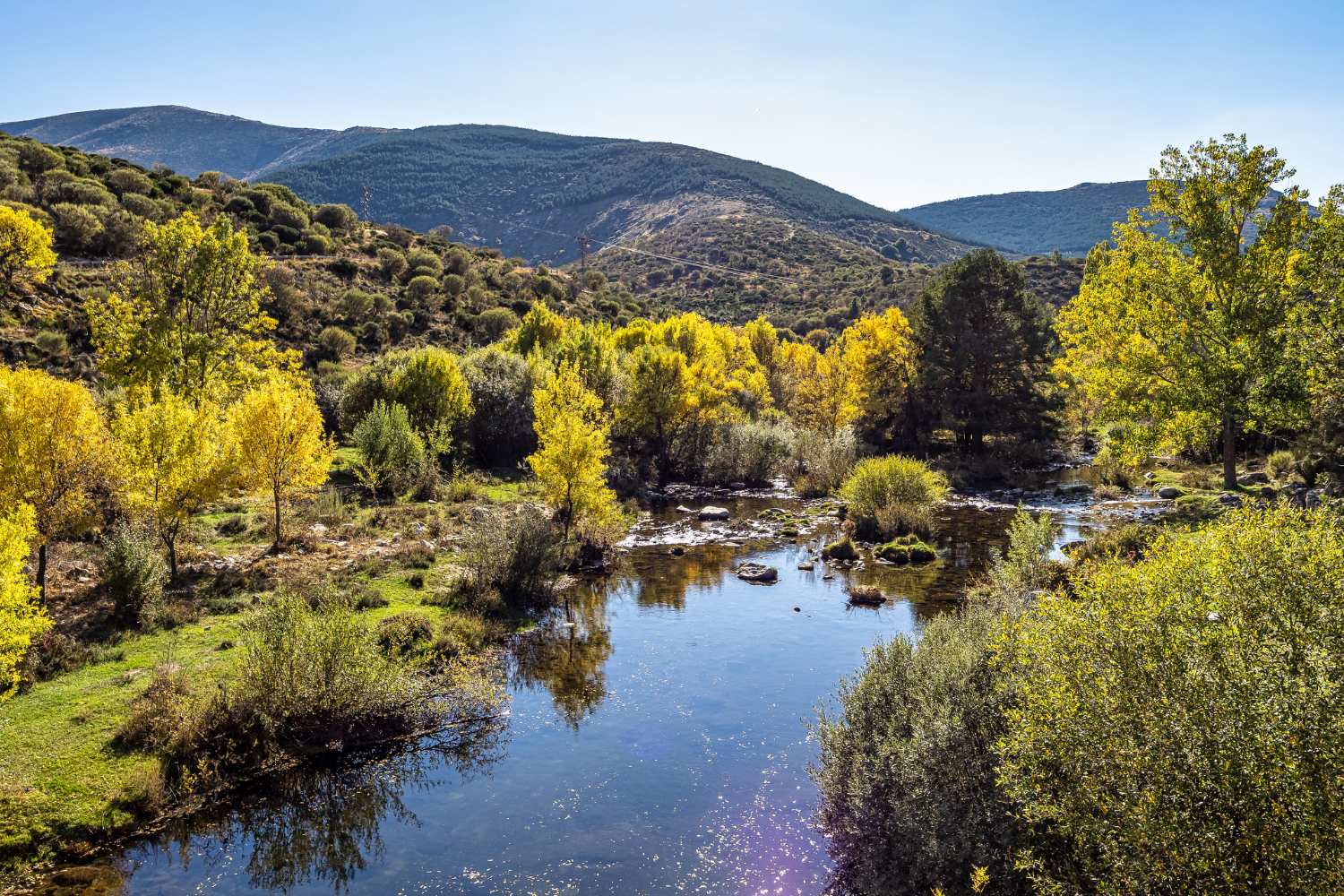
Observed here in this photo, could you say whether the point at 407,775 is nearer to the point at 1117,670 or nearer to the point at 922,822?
the point at 922,822

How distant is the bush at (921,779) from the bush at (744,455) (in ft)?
104

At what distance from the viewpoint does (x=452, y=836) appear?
12.3 meters

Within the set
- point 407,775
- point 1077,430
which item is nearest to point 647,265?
point 1077,430

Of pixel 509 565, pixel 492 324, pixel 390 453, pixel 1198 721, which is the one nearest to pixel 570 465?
pixel 509 565

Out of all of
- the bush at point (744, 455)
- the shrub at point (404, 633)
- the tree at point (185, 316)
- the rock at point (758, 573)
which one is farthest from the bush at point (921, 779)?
the bush at point (744, 455)

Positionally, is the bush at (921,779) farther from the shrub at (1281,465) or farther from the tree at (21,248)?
the tree at (21,248)

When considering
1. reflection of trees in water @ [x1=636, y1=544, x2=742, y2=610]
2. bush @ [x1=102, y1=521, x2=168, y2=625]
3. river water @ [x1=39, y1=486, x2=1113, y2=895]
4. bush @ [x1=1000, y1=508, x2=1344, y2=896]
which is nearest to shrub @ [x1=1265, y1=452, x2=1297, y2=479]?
river water @ [x1=39, y1=486, x2=1113, y2=895]

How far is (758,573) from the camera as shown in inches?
1045

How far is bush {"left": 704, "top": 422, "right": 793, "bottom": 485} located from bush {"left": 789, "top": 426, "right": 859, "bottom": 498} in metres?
1.39

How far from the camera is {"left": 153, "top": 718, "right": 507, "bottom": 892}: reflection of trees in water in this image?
11.7 metres

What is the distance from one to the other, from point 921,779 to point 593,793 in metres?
6.26

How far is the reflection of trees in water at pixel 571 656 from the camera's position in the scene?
17.4 metres

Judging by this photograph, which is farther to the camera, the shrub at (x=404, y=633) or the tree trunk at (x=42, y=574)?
the shrub at (x=404, y=633)

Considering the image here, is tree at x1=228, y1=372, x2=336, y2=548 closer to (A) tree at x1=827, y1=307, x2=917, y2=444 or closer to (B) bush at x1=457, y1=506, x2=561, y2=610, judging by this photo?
(B) bush at x1=457, y1=506, x2=561, y2=610
